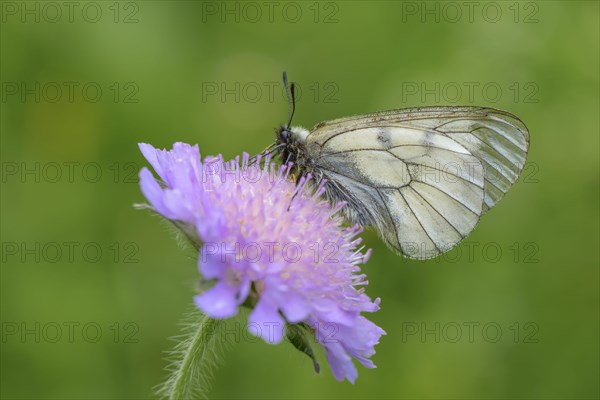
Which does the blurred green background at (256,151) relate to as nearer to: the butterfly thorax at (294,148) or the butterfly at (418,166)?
the butterfly at (418,166)

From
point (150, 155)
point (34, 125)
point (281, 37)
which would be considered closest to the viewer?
point (150, 155)

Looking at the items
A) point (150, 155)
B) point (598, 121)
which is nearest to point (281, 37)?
point (598, 121)

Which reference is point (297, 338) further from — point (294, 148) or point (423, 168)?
point (423, 168)

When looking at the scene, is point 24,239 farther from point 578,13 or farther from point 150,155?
point 578,13

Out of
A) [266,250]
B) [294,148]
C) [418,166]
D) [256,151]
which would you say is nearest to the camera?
[266,250]

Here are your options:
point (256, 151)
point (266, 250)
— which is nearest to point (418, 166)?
point (266, 250)

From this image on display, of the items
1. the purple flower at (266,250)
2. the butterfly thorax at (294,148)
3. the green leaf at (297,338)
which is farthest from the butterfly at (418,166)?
the green leaf at (297,338)

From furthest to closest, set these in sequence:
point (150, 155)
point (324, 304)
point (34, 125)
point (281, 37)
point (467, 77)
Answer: point (281, 37) → point (467, 77) → point (34, 125) → point (150, 155) → point (324, 304)
